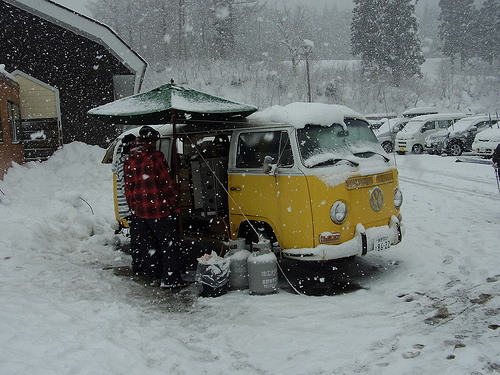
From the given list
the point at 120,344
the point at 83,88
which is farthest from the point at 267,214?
the point at 83,88

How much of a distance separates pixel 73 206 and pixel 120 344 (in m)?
7.13

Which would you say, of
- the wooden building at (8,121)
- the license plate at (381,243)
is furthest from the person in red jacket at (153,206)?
the wooden building at (8,121)

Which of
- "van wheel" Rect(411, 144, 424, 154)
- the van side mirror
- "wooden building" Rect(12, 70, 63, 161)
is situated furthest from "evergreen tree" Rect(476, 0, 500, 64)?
the van side mirror

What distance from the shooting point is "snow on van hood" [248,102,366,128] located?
5980 millimetres

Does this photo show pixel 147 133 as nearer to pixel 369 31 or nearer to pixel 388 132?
pixel 388 132

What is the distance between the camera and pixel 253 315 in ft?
16.4

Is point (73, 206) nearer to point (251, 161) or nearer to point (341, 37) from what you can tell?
point (251, 161)

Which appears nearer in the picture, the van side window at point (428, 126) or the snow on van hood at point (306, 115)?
the snow on van hood at point (306, 115)

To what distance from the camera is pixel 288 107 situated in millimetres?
6324

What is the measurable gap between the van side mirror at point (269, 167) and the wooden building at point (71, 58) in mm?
9615

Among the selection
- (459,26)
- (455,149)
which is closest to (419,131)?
(455,149)

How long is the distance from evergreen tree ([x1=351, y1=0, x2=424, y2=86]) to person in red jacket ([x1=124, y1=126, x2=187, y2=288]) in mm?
43671

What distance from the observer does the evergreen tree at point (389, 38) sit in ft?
150

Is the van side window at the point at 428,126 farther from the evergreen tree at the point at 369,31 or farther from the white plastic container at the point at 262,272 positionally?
the evergreen tree at the point at 369,31
